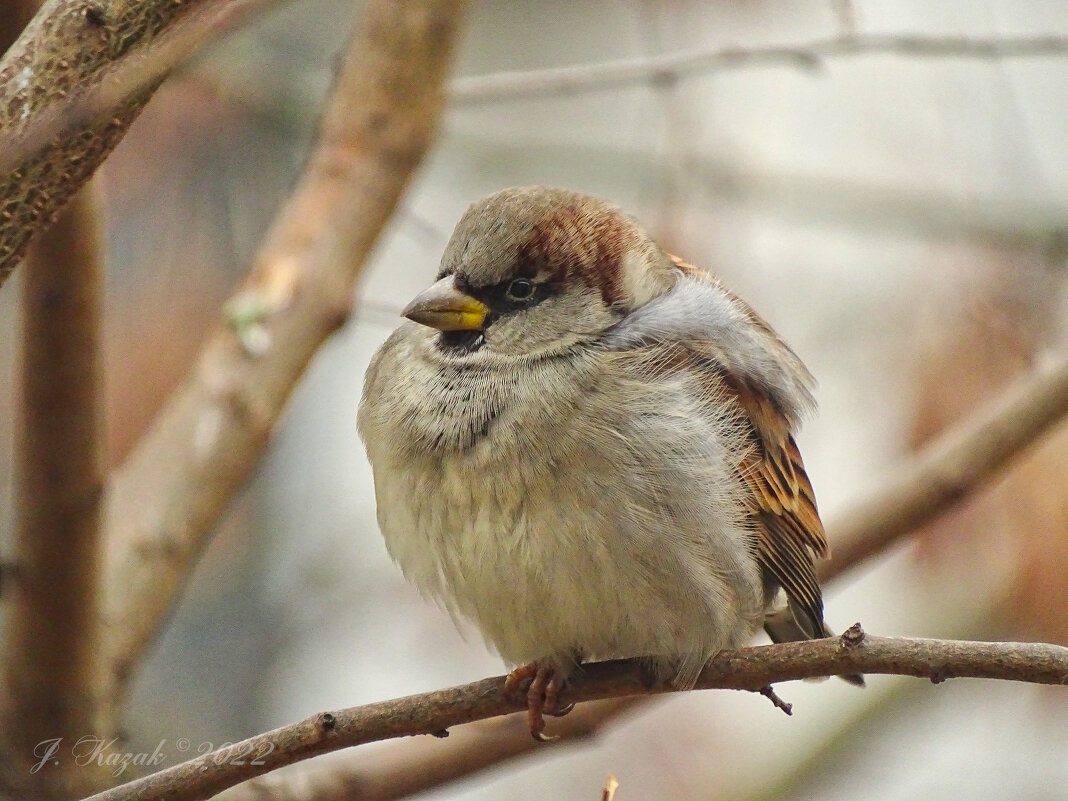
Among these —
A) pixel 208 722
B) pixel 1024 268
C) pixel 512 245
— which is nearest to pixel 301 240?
pixel 512 245

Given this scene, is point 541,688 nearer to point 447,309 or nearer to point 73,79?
point 447,309

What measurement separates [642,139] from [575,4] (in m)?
1.60

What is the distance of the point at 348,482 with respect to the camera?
23.2ft

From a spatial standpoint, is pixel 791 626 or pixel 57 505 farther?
pixel 791 626

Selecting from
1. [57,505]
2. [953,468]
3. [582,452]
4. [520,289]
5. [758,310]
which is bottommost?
[953,468]

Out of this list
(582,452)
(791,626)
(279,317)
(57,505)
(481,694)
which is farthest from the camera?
(279,317)

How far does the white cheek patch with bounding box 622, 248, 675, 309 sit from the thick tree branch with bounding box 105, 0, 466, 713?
38.4 inches

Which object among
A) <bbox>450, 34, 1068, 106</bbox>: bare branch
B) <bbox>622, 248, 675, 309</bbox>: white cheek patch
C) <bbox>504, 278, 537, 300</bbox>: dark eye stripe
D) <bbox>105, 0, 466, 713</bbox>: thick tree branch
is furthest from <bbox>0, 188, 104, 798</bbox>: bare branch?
<bbox>450, 34, 1068, 106</bbox>: bare branch

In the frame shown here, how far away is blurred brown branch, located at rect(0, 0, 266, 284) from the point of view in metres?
1.88

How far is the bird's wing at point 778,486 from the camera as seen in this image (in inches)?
127

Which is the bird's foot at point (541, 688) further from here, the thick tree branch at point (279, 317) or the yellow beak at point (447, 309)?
the thick tree branch at point (279, 317)

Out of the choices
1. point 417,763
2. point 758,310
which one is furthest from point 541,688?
point 758,310

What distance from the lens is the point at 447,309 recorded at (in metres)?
3.11

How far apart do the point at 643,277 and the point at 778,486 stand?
2.16ft
